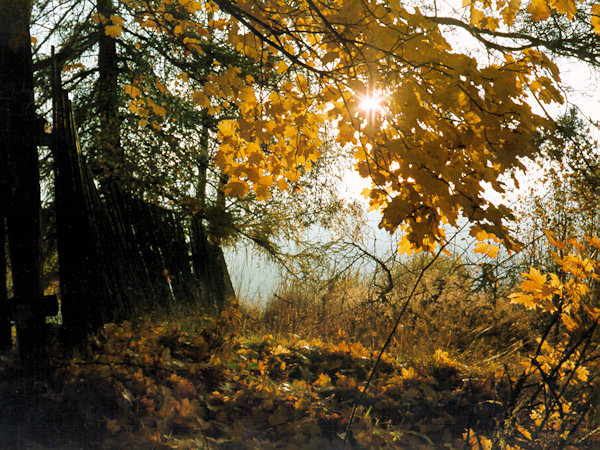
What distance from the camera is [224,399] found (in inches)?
123

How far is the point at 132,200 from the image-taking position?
17.9 ft

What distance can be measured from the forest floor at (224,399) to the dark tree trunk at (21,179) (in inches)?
13.9

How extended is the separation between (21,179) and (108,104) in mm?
3523

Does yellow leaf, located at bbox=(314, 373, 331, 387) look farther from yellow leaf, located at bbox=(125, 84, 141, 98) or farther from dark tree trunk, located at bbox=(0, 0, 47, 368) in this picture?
yellow leaf, located at bbox=(125, 84, 141, 98)

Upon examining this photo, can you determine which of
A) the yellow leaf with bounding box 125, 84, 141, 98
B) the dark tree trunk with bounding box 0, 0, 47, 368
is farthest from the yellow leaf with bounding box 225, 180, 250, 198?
the yellow leaf with bounding box 125, 84, 141, 98

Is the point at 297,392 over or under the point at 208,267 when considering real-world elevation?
under

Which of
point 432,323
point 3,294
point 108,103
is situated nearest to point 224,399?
point 3,294

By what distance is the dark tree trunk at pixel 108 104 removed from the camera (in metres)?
5.77

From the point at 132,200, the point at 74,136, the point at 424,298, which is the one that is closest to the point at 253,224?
the point at 132,200

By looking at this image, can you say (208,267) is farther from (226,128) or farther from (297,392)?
(226,128)

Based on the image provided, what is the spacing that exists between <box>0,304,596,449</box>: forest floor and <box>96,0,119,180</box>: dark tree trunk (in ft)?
8.04

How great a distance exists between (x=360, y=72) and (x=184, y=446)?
211 cm

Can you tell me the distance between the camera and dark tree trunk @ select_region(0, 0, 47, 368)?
3.15 metres

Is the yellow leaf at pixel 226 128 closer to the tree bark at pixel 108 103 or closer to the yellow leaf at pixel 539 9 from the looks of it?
the yellow leaf at pixel 539 9
